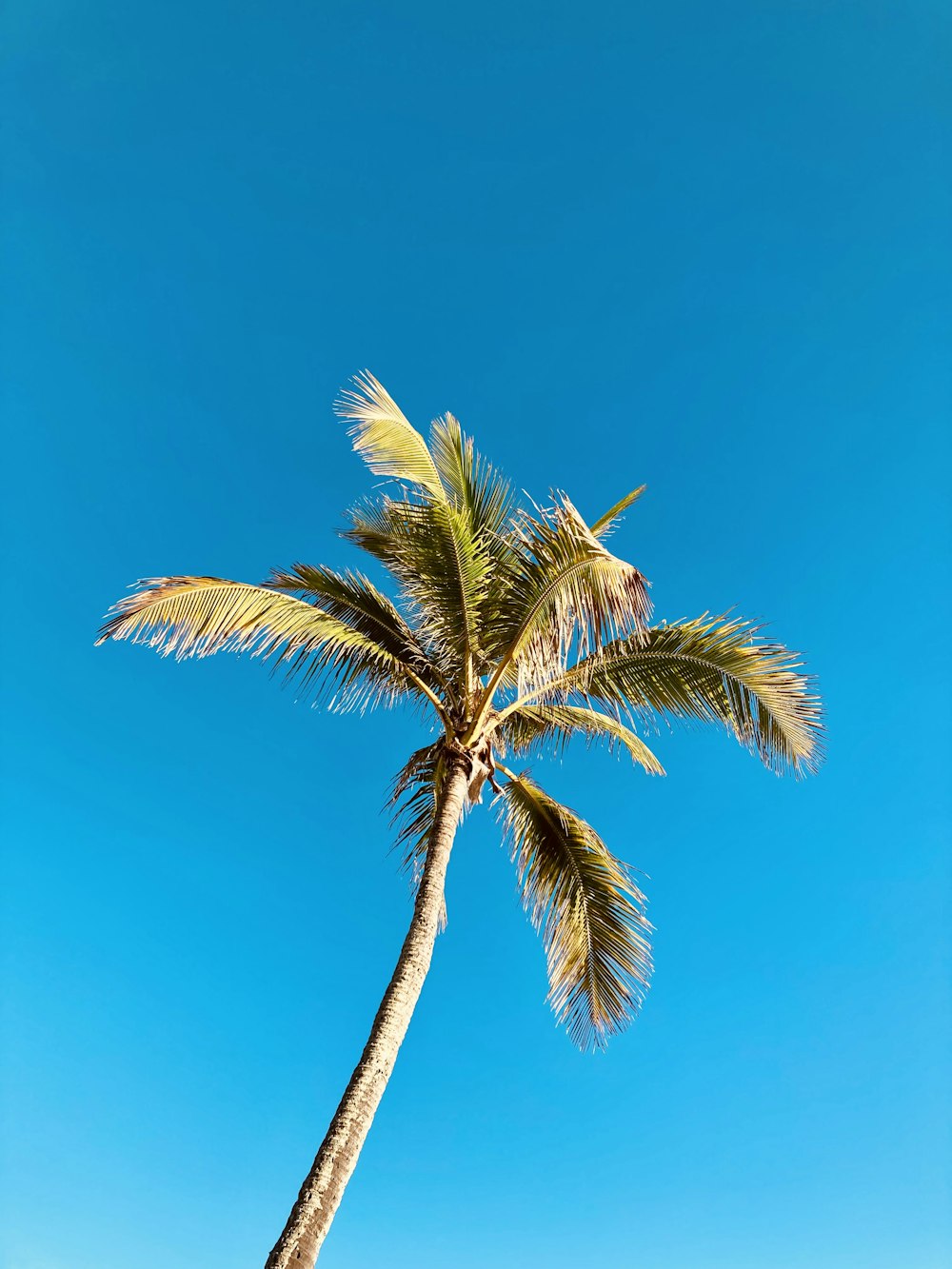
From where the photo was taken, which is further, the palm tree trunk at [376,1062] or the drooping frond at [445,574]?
the drooping frond at [445,574]

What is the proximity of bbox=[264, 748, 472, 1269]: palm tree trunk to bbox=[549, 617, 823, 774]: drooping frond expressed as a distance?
1799mm

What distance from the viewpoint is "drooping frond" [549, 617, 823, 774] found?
791 cm

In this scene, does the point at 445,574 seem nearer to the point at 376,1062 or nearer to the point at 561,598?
the point at 561,598

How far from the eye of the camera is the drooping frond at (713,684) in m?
7.91

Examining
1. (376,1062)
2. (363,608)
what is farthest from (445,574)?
(376,1062)

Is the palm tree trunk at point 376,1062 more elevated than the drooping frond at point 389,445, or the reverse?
the drooping frond at point 389,445

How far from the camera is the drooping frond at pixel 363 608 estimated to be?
316 inches

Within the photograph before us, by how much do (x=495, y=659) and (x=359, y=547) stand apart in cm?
228

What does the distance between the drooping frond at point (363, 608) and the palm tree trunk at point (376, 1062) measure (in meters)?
1.26

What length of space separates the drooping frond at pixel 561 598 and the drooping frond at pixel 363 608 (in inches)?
44.3

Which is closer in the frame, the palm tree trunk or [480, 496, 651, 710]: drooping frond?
the palm tree trunk

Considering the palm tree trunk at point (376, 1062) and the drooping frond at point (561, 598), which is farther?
the drooping frond at point (561, 598)

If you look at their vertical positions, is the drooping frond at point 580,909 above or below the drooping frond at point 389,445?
below

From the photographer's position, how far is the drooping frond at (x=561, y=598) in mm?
6746
